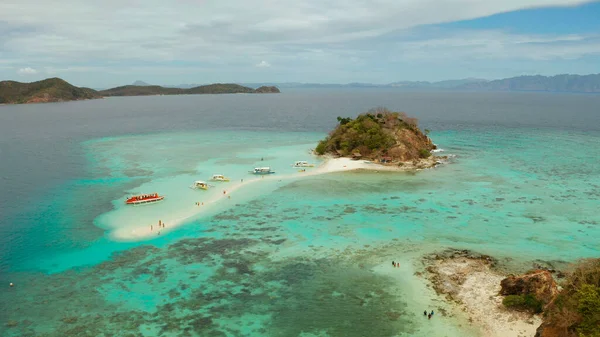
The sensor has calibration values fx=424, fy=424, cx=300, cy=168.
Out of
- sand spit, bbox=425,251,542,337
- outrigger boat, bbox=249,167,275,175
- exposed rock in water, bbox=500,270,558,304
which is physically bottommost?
sand spit, bbox=425,251,542,337

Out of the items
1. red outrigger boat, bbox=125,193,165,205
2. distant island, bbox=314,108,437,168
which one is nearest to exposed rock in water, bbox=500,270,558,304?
red outrigger boat, bbox=125,193,165,205

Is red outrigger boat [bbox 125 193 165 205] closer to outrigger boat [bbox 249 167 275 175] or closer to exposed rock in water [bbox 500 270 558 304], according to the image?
outrigger boat [bbox 249 167 275 175]

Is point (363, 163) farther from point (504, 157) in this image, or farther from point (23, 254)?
point (23, 254)

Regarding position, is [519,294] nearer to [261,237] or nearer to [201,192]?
[261,237]

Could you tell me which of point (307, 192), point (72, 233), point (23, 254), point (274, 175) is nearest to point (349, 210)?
point (307, 192)

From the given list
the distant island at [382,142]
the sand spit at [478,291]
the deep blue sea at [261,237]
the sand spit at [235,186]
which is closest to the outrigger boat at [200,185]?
the deep blue sea at [261,237]

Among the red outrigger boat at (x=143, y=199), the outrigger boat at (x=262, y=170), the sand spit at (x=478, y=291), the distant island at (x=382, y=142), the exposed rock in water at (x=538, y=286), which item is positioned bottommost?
the sand spit at (x=478, y=291)

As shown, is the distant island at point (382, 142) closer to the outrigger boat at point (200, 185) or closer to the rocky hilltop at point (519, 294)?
the outrigger boat at point (200, 185)
